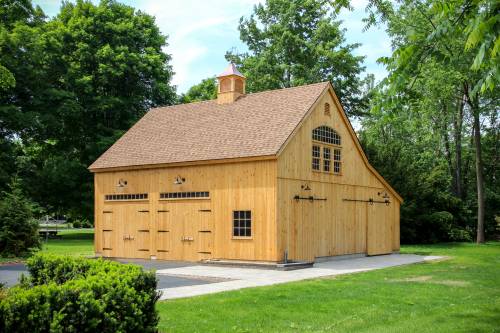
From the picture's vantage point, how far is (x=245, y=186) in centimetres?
2066

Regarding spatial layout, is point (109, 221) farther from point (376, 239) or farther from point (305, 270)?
point (376, 239)

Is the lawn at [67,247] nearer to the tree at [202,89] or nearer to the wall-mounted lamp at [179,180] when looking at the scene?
the wall-mounted lamp at [179,180]

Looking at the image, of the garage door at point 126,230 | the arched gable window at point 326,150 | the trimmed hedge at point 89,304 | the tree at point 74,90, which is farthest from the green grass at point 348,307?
the tree at point 74,90

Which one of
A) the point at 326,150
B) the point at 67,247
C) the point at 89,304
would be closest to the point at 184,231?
the point at 326,150

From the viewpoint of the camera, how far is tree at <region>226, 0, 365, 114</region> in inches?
1721

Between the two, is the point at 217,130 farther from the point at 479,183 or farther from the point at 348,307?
the point at 479,183

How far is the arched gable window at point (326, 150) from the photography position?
22359 mm

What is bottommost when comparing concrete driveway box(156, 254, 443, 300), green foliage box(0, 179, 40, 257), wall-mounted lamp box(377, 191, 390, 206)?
concrete driveway box(156, 254, 443, 300)

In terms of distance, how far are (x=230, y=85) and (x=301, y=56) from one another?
66.8 feet

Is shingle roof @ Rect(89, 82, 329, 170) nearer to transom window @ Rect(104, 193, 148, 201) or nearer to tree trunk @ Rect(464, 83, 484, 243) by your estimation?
transom window @ Rect(104, 193, 148, 201)

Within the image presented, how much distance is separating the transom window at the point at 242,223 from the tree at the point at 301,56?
78.7 ft

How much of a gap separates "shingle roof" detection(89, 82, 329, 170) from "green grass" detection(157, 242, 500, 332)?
7.12 metres

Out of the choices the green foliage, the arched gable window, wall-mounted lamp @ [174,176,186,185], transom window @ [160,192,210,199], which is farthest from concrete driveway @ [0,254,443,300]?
the arched gable window

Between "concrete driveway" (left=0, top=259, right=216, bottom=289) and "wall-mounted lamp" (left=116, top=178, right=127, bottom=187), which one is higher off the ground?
"wall-mounted lamp" (left=116, top=178, right=127, bottom=187)
